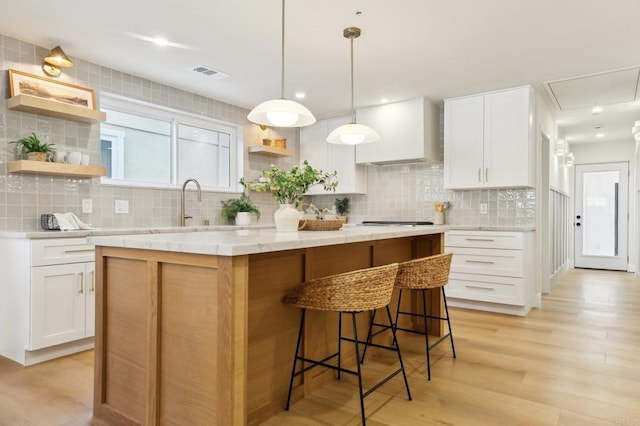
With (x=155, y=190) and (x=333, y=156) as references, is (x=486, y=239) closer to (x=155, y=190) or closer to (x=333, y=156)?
(x=333, y=156)

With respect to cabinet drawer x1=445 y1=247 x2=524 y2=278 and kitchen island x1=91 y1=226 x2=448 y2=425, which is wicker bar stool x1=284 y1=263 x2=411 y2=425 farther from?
cabinet drawer x1=445 y1=247 x2=524 y2=278

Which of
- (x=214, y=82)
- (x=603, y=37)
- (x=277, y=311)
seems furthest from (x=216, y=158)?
(x=603, y=37)

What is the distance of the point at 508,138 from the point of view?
437cm

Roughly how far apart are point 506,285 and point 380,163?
6.94ft

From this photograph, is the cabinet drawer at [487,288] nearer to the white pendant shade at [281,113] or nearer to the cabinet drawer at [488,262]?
the cabinet drawer at [488,262]

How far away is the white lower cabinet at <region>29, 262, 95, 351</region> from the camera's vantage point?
112 inches

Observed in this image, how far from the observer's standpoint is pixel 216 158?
16.6ft

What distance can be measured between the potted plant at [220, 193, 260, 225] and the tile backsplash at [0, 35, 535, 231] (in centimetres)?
9

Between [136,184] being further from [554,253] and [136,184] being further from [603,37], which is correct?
[554,253]

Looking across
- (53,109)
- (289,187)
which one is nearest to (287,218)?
(289,187)

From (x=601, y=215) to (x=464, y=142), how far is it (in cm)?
463

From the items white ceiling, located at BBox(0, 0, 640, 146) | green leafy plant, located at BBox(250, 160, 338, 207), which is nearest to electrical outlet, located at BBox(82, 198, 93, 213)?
white ceiling, located at BBox(0, 0, 640, 146)

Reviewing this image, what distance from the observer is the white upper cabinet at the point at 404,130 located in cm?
483

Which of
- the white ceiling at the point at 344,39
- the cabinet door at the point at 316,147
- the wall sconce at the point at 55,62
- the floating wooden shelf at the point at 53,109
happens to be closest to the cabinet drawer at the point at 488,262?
the white ceiling at the point at 344,39
